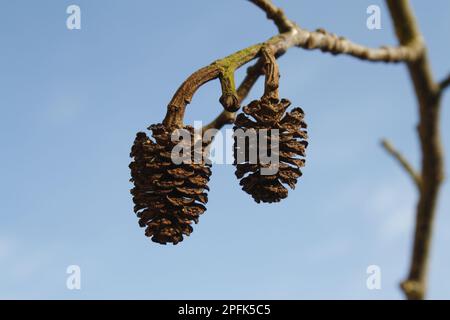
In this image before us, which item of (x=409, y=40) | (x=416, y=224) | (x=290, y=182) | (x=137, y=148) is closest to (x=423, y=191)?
(x=416, y=224)

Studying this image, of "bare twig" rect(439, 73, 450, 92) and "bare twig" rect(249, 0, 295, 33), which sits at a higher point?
"bare twig" rect(249, 0, 295, 33)

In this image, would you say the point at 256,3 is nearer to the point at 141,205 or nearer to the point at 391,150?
the point at 141,205

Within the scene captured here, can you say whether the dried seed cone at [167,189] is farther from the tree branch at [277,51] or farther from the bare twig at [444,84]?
the bare twig at [444,84]

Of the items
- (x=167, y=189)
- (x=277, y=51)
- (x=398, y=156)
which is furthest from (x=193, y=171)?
(x=398, y=156)

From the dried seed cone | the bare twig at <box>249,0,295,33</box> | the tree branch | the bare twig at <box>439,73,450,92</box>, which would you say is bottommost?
the bare twig at <box>439,73,450,92</box>

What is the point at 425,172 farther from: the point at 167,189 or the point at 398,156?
the point at 167,189

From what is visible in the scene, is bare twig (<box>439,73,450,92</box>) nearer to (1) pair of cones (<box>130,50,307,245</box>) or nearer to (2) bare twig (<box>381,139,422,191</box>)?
(2) bare twig (<box>381,139,422,191</box>)

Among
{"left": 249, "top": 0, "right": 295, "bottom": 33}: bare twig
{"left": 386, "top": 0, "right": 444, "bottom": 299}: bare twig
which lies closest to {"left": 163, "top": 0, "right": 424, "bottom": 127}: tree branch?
{"left": 249, "top": 0, "right": 295, "bottom": 33}: bare twig

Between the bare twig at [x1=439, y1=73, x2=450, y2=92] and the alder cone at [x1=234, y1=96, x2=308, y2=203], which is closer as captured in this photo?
the bare twig at [x1=439, y1=73, x2=450, y2=92]
